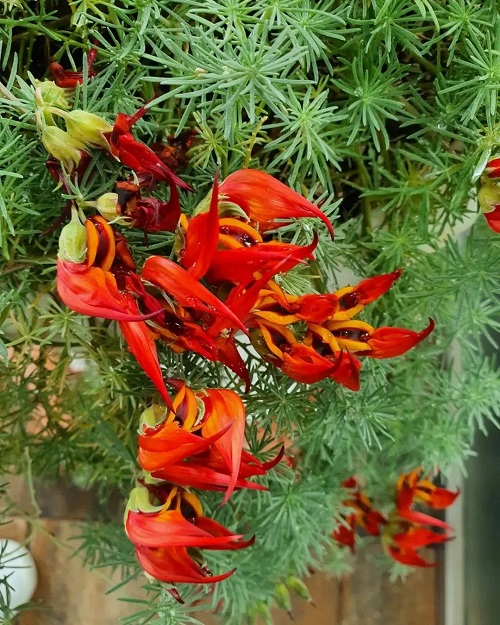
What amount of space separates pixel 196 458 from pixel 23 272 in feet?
0.60

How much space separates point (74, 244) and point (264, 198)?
0.32ft

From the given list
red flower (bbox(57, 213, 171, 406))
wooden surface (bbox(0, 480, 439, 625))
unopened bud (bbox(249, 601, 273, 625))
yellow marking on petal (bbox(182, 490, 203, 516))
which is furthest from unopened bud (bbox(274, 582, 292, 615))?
red flower (bbox(57, 213, 171, 406))

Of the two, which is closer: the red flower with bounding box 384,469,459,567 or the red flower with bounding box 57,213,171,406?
the red flower with bounding box 57,213,171,406

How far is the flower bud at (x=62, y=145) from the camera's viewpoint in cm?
32

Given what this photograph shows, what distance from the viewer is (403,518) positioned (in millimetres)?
714

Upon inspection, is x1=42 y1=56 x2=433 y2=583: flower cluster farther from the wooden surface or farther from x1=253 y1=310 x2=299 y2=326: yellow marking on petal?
the wooden surface

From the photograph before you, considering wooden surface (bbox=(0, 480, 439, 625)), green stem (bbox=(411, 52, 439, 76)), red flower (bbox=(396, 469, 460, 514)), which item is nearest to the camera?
green stem (bbox=(411, 52, 439, 76))

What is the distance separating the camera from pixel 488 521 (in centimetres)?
90

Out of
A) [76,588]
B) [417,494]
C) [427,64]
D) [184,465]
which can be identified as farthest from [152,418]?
[76,588]

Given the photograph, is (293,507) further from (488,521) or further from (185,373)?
(488,521)

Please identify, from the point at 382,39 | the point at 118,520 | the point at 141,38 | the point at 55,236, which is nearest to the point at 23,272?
the point at 55,236

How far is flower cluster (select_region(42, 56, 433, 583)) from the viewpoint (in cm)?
30

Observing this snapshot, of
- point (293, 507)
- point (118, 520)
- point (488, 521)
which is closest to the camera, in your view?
point (293, 507)

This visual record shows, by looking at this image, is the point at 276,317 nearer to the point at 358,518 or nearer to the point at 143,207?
the point at 143,207
